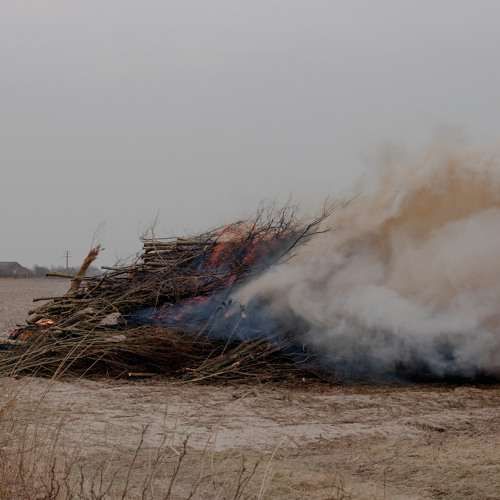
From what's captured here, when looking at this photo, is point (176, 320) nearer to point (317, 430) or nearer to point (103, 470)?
point (317, 430)

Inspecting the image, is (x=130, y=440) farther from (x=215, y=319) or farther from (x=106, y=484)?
(x=215, y=319)

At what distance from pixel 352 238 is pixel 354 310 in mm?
1610

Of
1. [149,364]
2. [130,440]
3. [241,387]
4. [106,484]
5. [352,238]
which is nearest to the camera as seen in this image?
[106,484]

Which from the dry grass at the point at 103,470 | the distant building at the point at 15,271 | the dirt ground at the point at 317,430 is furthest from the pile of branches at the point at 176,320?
the distant building at the point at 15,271

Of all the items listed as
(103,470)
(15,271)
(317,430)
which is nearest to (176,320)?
(317,430)

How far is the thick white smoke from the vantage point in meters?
11.3

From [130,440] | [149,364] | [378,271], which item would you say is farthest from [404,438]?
[149,364]

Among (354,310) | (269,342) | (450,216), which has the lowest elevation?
(269,342)

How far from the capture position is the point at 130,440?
7410mm

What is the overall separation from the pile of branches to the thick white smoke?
1.90 ft

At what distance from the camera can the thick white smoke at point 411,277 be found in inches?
445

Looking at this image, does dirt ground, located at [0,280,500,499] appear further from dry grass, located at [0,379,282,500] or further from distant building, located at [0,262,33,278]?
distant building, located at [0,262,33,278]

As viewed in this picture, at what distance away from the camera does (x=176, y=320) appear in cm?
1209

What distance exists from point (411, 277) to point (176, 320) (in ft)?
15.3
